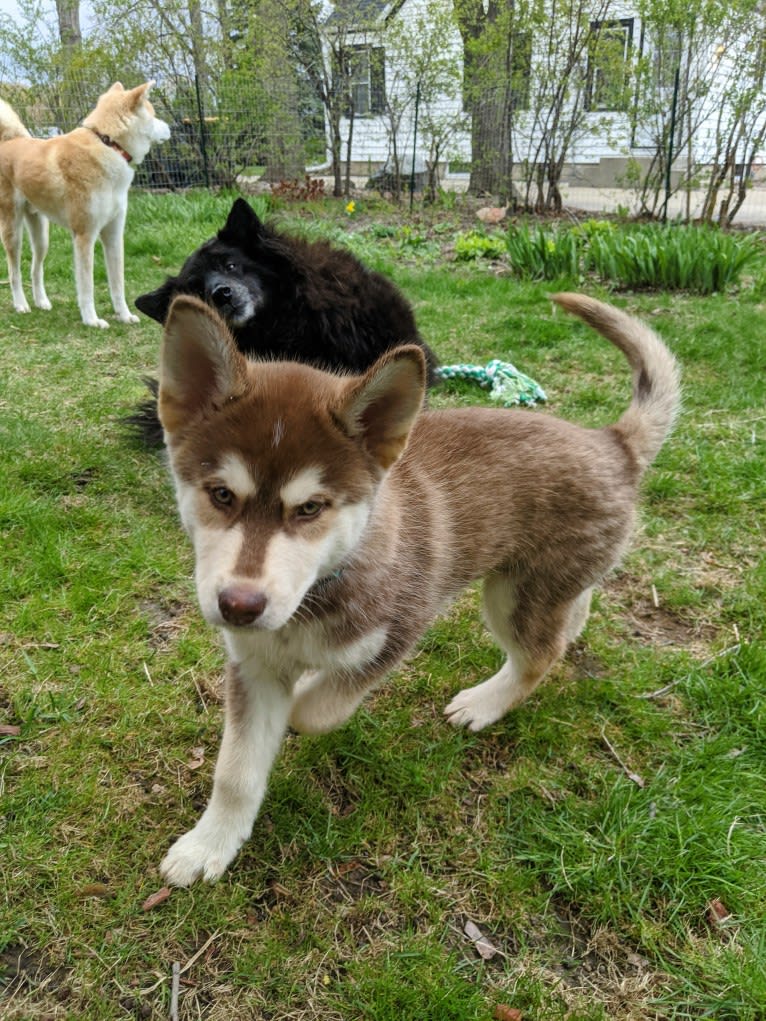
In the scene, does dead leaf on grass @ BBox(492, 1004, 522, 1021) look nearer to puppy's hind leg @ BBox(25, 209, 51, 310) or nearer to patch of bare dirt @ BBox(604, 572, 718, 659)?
patch of bare dirt @ BBox(604, 572, 718, 659)

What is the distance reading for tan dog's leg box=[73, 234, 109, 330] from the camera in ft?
22.2

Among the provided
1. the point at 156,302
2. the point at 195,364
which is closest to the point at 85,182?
the point at 156,302

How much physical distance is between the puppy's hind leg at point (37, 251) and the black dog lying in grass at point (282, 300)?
3.74 meters

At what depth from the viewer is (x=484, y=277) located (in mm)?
8445

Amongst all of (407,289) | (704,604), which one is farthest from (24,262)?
(704,604)

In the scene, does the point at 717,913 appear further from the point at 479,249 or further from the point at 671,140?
the point at 671,140

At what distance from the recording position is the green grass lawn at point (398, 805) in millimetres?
1793

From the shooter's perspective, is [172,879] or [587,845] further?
[587,845]

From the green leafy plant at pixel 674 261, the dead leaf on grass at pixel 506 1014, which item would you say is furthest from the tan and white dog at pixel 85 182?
the dead leaf on grass at pixel 506 1014

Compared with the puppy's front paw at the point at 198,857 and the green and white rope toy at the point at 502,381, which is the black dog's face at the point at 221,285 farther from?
the puppy's front paw at the point at 198,857

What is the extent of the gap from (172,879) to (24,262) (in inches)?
355

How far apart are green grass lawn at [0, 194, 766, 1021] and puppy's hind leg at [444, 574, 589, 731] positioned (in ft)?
0.27

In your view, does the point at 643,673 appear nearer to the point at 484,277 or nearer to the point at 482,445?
the point at 482,445

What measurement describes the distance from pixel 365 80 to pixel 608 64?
165 inches
